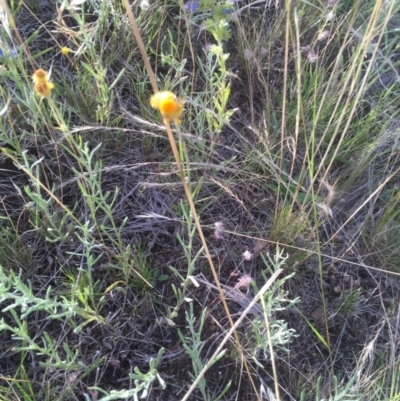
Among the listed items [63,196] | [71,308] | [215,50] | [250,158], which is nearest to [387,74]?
[250,158]

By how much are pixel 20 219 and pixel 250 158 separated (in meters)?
0.51

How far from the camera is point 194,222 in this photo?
3.38 ft

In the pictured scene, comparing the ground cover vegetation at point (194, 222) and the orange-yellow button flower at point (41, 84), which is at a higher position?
the orange-yellow button flower at point (41, 84)

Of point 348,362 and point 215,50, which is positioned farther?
point 348,362

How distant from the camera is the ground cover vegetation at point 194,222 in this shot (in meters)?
0.92

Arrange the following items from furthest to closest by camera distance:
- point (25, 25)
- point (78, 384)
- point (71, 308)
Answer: point (25, 25) < point (78, 384) < point (71, 308)

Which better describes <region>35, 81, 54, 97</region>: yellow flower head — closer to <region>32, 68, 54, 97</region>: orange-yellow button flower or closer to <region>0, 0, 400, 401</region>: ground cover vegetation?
<region>32, 68, 54, 97</region>: orange-yellow button flower

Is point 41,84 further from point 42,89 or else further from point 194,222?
point 194,222

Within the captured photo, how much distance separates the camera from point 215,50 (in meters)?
0.85

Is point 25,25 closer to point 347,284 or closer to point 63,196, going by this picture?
point 63,196

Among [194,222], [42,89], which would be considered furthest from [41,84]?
[194,222]

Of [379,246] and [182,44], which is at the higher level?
[182,44]

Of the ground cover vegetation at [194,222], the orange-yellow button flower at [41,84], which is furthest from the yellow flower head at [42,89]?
the ground cover vegetation at [194,222]

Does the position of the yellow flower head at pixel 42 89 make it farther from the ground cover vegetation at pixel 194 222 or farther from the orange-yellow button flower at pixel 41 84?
the ground cover vegetation at pixel 194 222
